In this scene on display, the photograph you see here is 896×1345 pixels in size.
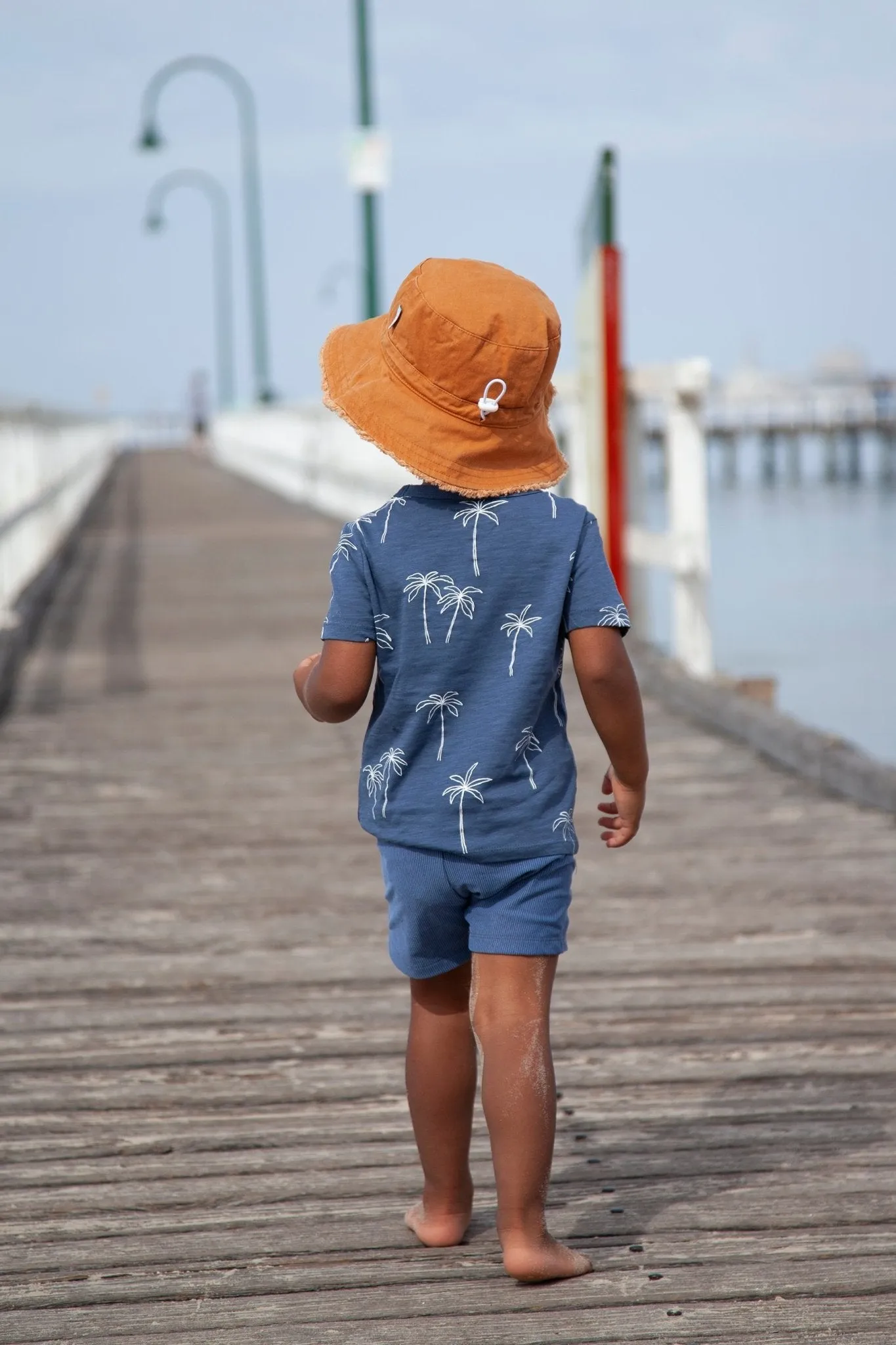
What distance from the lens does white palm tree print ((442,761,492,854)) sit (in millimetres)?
2488

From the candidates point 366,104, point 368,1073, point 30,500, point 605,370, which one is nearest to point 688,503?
point 605,370

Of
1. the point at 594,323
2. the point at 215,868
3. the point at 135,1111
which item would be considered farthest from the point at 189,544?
the point at 135,1111

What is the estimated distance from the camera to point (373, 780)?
2562 mm

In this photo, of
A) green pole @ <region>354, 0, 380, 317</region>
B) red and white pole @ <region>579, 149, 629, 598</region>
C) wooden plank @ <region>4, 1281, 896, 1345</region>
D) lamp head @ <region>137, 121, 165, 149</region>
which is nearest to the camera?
wooden plank @ <region>4, 1281, 896, 1345</region>

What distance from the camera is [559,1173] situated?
9.84 feet

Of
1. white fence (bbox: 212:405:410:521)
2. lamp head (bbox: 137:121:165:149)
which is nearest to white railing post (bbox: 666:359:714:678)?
white fence (bbox: 212:405:410:521)

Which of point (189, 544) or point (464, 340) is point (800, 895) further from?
point (189, 544)

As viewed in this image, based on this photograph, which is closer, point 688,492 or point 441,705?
point 441,705

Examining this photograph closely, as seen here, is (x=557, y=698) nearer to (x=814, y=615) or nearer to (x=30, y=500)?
(x=30, y=500)

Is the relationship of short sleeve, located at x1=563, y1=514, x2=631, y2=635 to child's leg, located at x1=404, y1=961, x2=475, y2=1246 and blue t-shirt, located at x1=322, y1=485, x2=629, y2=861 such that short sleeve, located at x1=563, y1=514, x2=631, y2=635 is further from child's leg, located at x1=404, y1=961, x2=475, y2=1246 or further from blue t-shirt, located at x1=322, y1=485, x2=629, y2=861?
child's leg, located at x1=404, y1=961, x2=475, y2=1246

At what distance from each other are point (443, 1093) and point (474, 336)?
112 cm

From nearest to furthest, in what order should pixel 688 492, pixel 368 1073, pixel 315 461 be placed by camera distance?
pixel 368 1073 < pixel 688 492 < pixel 315 461

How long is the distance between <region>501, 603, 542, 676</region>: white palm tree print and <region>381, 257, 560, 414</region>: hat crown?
0.88 feet

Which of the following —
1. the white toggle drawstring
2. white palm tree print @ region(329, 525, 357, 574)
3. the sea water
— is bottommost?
the sea water
